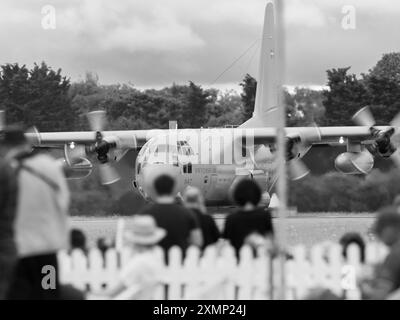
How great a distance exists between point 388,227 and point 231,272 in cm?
169

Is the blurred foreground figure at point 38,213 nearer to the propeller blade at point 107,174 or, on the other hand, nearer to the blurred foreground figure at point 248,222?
the blurred foreground figure at point 248,222

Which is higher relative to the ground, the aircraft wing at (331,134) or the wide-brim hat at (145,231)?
the aircraft wing at (331,134)

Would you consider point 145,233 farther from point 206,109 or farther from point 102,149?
point 206,109

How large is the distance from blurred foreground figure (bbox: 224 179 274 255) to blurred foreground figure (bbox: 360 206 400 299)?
104 cm

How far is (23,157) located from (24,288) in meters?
1.08

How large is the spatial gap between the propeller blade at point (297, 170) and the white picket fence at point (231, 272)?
19.6 metres

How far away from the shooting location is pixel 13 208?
7.52 metres

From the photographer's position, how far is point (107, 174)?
30.2 meters

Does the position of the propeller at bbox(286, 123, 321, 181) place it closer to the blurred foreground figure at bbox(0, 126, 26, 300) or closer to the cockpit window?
the cockpit window

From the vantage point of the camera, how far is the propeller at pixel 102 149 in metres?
30.0

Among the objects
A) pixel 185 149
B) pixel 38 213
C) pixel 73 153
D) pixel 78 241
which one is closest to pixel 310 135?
pixel 185 149

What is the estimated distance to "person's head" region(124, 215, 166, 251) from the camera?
8172 mm

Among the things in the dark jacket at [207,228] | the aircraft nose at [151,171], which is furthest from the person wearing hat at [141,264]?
the aircraft nose at [151,171]
